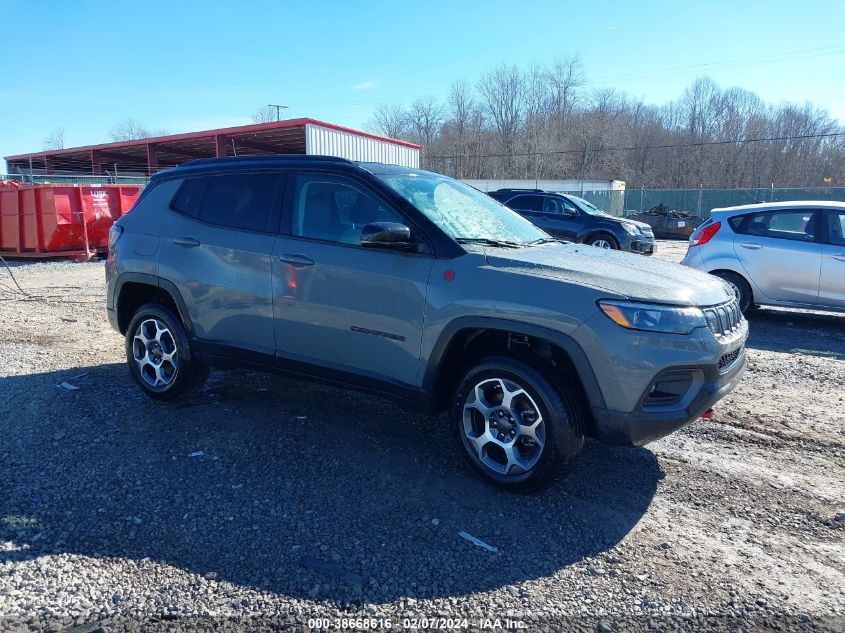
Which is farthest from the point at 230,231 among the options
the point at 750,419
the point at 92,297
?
the point at 92,297

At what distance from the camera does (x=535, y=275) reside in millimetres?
3461

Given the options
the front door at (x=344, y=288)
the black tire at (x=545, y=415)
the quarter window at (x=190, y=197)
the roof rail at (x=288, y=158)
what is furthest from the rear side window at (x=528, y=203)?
the black tire at (x=545, y=415)

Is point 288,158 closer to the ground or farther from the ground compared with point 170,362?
farther from the ground

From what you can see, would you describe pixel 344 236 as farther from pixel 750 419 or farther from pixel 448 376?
pixel 750 419

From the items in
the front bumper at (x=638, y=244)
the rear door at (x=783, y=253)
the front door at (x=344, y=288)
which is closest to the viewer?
the front door at (x=344, y=288)

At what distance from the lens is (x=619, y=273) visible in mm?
3574

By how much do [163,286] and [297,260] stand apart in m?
1.38

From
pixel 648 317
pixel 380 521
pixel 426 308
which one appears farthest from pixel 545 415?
pixel 380 521

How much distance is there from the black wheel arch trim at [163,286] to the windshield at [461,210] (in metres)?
1.92

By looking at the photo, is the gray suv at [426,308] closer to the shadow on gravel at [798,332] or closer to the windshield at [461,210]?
the windshield at [461,210]

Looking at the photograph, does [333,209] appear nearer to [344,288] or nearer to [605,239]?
[344,288]

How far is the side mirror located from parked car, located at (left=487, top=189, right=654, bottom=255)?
12390 millimetres

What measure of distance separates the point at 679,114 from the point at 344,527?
75.4m

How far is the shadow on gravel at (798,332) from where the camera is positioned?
7117 mm
